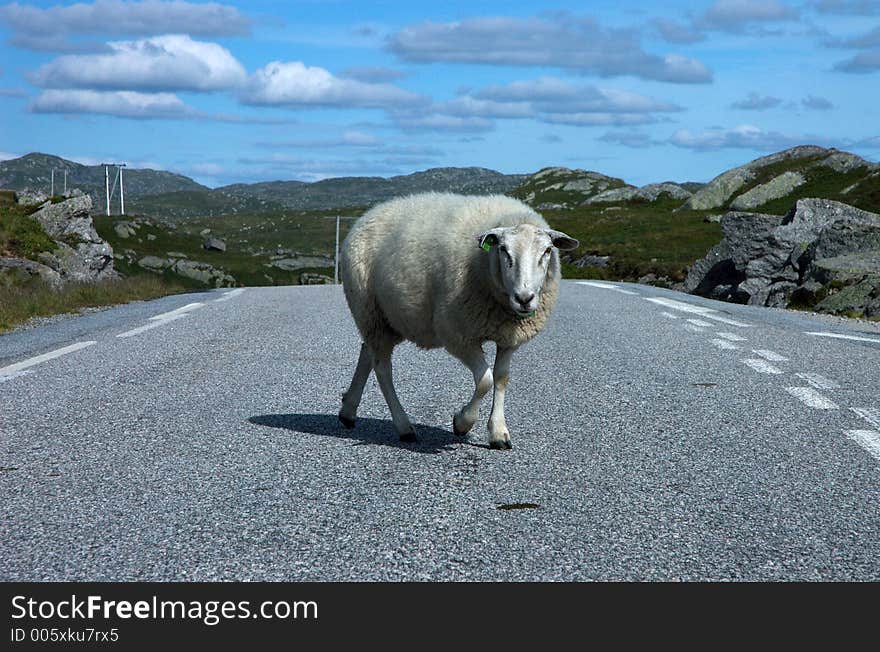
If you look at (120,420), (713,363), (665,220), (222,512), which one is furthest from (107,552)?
(665,220)

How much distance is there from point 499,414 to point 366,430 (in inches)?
43.0

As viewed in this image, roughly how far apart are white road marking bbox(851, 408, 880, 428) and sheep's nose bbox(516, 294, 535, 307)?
2614mm

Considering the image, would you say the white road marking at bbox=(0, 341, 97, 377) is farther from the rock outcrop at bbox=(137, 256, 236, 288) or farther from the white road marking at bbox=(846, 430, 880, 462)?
the rock outcrop at bbox=(137, 256, 236, 288)

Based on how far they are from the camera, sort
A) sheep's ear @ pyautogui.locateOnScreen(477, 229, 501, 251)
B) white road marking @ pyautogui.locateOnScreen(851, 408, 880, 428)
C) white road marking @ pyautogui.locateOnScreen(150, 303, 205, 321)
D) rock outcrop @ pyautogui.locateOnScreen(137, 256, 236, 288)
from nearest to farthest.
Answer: sheep's ear @ pyautogui.locateOnScreen(477, 229, 501, 251) < white road marking @ pyautogui.locateOnScreen(851, 408, 880, 428) < white road marking @ pyautogui.locateOnScreen(150, 303, 205, 321) < rock outcrop @ pyautogui.locateOnScreen(137, 256, 236, 288)

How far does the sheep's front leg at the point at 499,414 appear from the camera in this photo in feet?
20.6

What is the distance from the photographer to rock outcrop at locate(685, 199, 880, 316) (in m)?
21.9

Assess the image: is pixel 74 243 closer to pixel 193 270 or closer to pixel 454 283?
pixel 454 283

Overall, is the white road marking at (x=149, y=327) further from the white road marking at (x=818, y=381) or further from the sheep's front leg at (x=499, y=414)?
the white road marking at (x=818, y=381)

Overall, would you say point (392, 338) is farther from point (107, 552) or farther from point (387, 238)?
point (107, 552)

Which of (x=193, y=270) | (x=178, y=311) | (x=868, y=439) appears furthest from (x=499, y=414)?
(x=193, y=270)

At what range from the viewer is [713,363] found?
1028 cm

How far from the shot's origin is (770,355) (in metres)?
10.9

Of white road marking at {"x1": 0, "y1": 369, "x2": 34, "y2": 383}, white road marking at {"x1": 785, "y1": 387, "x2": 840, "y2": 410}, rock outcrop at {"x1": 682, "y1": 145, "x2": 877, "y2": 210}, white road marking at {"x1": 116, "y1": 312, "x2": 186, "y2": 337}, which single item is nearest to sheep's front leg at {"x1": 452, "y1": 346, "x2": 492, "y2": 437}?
white road marking at {"x1": 785, "y1": 387, "x2": 840, "y2": 410}

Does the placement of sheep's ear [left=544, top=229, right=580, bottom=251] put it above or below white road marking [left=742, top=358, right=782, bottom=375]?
above
